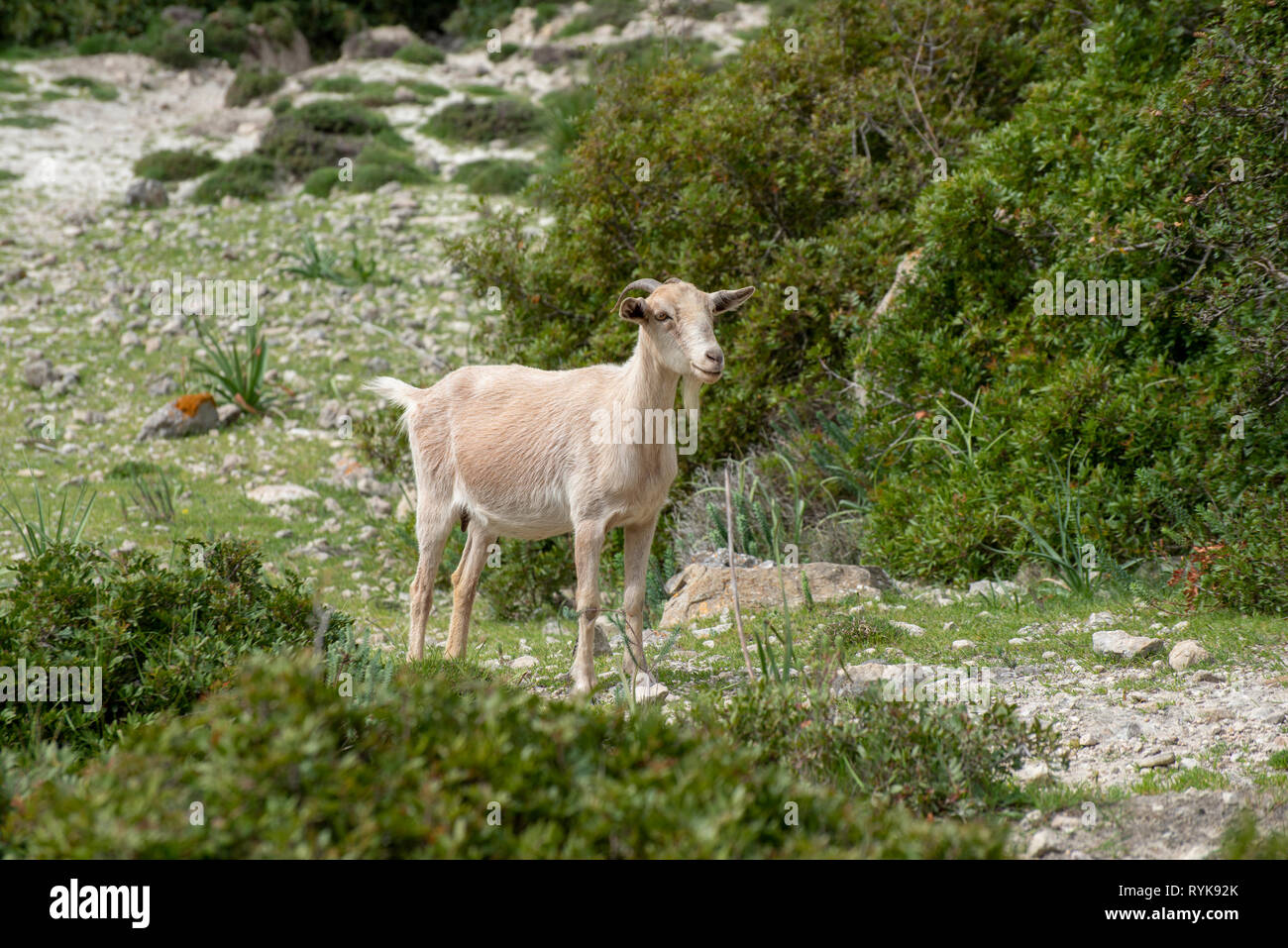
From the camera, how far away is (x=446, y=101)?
26875 millimetres

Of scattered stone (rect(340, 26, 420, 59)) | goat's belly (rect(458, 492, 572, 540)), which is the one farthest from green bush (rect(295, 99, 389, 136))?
goat's belly (rect(458, 492, 572, 540))

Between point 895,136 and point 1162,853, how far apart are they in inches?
331

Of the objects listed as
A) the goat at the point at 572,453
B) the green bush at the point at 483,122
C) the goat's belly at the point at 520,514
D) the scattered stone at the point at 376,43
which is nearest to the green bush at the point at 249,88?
the scattered stone at the point at 376,43

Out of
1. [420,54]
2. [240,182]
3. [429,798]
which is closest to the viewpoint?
[429,798]

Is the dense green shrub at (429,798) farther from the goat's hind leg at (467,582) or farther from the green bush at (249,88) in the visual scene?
the green bush at (249,88)

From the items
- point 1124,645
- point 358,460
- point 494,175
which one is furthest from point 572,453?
point 494,175

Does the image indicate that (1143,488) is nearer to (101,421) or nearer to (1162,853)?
(1162,853)

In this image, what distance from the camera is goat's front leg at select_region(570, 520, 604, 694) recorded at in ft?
20.1

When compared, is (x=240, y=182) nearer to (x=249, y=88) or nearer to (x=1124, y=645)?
(x=249, y=88)

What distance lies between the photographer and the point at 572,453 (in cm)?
652

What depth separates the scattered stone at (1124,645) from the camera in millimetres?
6262

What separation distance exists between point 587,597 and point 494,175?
1589 cm
